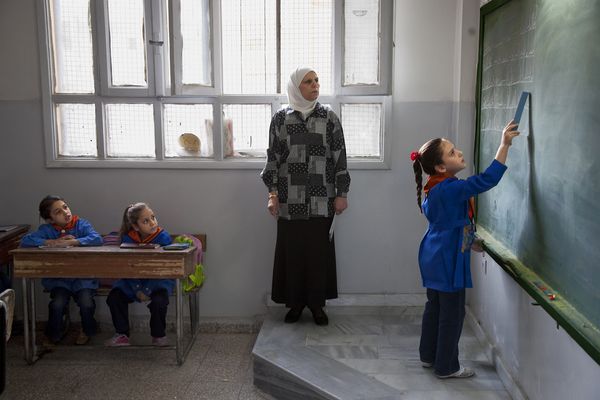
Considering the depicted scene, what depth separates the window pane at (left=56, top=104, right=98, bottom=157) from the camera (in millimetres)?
4027

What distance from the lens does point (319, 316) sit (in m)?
3.65

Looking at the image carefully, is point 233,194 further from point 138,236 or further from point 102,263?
point 102,263

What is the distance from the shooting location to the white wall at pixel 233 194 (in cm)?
384

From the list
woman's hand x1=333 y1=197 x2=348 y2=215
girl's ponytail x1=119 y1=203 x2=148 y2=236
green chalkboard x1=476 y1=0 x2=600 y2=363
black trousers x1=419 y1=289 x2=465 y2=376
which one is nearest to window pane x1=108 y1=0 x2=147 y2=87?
girl's ponytail x1=119 y1=203 x2=148 y2=236

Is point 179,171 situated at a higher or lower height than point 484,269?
higher

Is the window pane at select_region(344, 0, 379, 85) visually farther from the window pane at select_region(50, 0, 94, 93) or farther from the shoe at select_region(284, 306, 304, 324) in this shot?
the window pane at select_region(50, 0, 94, 93)

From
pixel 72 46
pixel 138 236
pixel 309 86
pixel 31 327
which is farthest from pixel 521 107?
pixel 31 327

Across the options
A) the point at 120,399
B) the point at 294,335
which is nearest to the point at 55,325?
the point at 120,399

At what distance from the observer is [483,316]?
3383 millimetres

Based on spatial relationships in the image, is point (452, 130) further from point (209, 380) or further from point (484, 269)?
point (209, 380)

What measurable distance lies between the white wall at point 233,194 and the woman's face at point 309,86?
2.11 ft

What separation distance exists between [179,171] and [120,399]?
58.1 inches

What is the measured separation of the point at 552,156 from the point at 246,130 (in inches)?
85.4

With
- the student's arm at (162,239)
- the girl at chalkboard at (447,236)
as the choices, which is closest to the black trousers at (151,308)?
the student's arm at (162,239)
